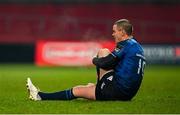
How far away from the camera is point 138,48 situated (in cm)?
891

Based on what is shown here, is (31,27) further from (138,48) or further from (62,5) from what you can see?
(138,48)

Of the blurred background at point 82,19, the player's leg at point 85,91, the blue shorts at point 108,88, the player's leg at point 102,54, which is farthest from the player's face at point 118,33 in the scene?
the blurred background at point 82,19

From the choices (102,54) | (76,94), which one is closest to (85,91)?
(76,94)

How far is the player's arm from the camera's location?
864cm

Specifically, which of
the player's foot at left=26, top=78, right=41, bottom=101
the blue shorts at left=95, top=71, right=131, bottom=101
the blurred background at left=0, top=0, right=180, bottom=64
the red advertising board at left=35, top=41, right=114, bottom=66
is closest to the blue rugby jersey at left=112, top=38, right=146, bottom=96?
the blue shorts at left=95, top=71, right=131, bottom=101

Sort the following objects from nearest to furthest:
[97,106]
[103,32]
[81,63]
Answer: [97,106], [81,63], [103,32]

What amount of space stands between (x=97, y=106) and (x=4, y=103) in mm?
1582

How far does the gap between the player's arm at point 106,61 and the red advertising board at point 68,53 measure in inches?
625

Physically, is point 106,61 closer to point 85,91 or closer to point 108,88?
point 108,88

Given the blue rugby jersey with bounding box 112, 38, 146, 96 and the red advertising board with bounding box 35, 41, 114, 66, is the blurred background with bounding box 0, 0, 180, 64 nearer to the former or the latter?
the red advertising board with bounding box 35, 41, 114, 66

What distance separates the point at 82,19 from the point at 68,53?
752 cm

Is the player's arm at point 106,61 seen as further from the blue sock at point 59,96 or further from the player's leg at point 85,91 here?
the blue sock at point 59,96

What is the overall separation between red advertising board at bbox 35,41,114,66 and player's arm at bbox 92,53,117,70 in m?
15.9

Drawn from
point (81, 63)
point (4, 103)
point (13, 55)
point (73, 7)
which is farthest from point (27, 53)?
point (4, 103)
